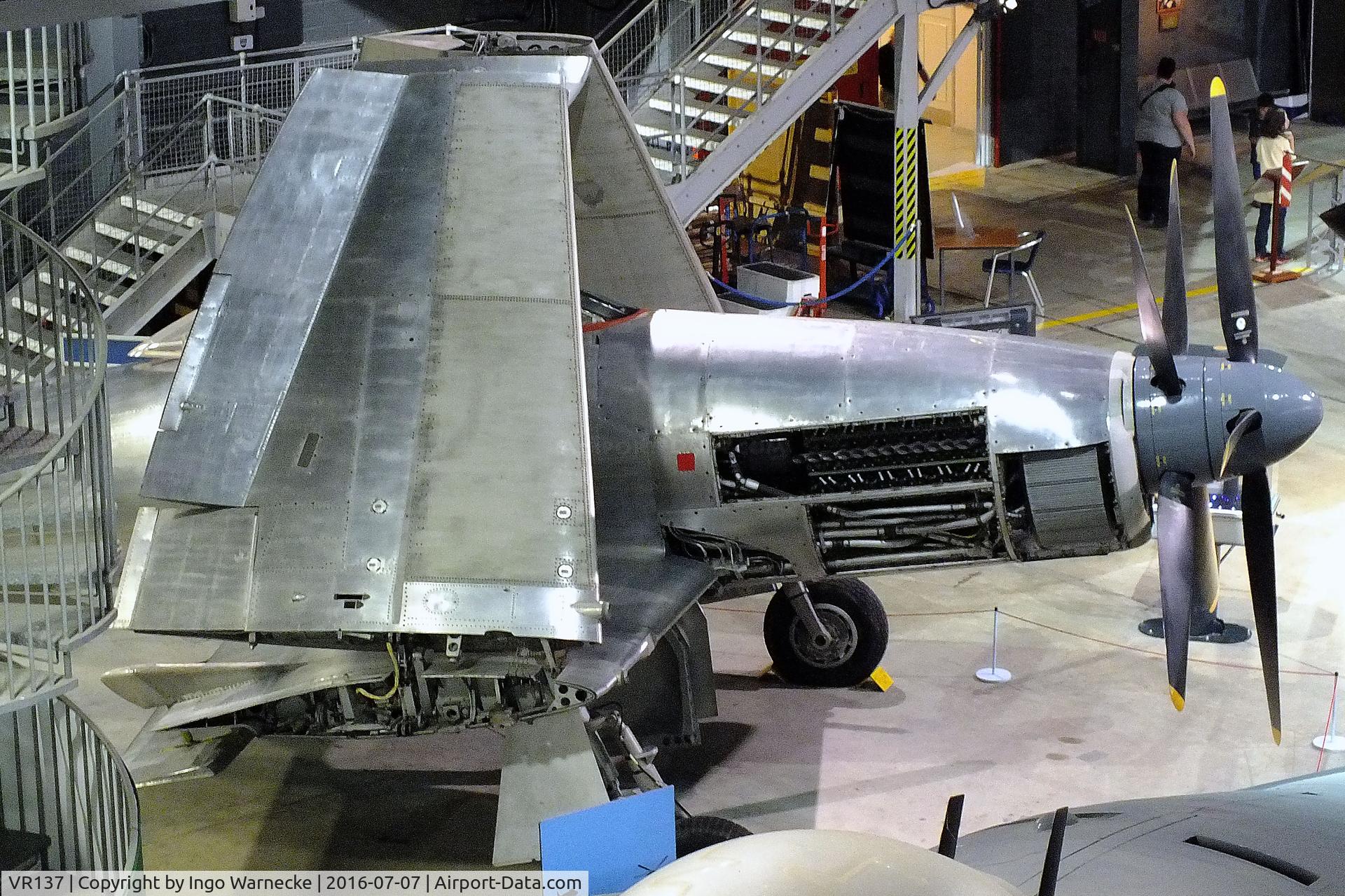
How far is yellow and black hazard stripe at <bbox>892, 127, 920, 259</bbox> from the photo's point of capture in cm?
1903

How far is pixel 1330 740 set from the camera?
11383 mm

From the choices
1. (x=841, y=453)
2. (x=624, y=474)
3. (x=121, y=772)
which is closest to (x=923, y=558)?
(x=841, y=453)

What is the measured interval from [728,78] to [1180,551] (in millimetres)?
10877

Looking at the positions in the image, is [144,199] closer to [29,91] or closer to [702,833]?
[29,91]

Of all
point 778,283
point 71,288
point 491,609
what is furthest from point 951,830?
point 778,283

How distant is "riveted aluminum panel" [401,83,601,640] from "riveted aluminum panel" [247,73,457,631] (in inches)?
4.2

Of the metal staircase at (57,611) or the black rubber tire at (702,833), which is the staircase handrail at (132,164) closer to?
the metal staircase at (57,611)

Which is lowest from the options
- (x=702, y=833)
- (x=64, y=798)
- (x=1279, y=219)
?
(x=702, y=833)

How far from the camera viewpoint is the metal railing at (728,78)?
18.4 metres

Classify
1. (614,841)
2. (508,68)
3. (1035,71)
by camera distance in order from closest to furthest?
(614,841), (508,68), (1035,71)

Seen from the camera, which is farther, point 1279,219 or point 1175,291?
point 1279,219

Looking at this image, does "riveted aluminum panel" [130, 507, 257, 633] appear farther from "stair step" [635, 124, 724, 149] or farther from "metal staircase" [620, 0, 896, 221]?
"stair step" [635, 124, 724, 149]

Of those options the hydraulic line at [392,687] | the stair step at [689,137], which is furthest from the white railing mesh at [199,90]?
the hydraulic line at [392,687]

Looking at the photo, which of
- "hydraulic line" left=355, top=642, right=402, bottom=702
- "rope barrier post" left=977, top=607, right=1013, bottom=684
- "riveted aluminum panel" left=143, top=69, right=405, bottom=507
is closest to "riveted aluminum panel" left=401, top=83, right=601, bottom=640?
"hydraulic line" left=355, top=642, right=402, bottom=702
